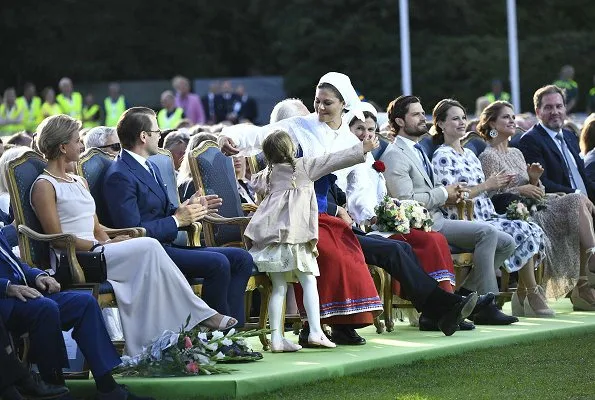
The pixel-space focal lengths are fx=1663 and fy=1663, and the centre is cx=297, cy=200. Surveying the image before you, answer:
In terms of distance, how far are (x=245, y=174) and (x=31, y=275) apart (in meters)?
3.47

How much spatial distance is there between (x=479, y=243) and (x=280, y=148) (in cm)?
232

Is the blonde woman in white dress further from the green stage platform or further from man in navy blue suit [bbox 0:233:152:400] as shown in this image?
man in navy blue suit [bbox 0:233:152:400]

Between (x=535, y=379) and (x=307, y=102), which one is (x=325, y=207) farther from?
(x=307, y=102)

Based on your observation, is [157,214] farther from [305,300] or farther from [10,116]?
[10,116]

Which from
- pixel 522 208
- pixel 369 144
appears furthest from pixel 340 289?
pixel 522 208

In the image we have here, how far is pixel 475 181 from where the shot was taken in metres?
12.2

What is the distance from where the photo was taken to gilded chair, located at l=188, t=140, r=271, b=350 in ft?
34.8

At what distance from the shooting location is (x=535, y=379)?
9039 millimetres

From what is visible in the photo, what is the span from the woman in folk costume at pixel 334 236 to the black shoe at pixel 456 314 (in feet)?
1.52

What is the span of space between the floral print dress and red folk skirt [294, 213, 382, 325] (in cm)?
191

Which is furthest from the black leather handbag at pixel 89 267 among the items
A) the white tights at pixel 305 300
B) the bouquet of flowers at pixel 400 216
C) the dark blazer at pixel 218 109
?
the dark blazer at pixel 218 109

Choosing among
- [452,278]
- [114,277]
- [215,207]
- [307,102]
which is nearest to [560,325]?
[452,278]

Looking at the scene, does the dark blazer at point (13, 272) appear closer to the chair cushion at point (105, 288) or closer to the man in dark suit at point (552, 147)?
the chair cushion at point (105, 288)

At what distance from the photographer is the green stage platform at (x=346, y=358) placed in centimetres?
862
